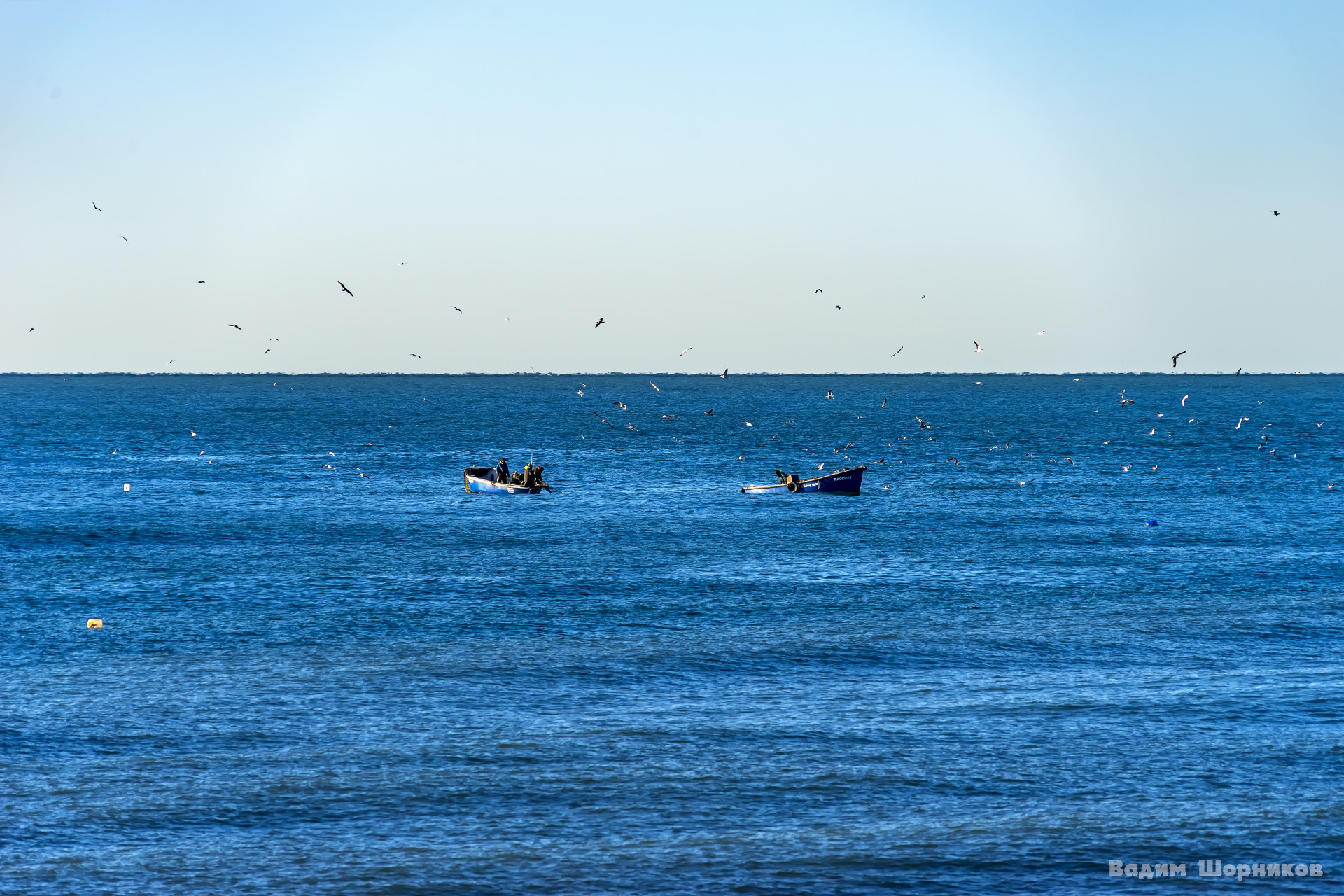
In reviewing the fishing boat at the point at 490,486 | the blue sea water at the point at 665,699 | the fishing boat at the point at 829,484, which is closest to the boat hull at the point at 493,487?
the fishing boat at the point at 490,486

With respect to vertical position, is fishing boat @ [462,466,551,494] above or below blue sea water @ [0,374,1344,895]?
above

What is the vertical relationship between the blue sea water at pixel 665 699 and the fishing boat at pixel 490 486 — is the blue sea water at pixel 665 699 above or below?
below

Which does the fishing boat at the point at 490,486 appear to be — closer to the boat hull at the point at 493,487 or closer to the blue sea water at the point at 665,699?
the boat hull at the point at 493,487

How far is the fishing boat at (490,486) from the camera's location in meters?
79.7

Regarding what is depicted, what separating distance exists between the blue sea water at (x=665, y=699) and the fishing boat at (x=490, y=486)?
9750 millimetres

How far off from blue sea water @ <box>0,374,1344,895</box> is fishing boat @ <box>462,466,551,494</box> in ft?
32.0

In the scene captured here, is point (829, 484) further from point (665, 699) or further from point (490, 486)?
point (665, 699)

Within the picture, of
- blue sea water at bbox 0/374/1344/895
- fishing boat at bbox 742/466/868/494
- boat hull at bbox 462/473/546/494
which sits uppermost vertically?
fishing boat at bbox 742/466/868/494

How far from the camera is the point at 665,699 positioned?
3141 cm

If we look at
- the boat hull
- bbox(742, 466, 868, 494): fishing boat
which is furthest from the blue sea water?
the boat hull

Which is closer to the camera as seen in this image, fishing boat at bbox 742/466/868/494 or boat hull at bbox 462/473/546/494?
boat hull at bbox 462/473/546/494

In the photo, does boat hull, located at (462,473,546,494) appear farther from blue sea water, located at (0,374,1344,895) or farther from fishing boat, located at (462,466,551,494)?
blue sea water, located at (0,374,1344,895)

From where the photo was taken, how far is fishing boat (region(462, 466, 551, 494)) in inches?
3137

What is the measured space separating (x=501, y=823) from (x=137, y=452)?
103 meters
